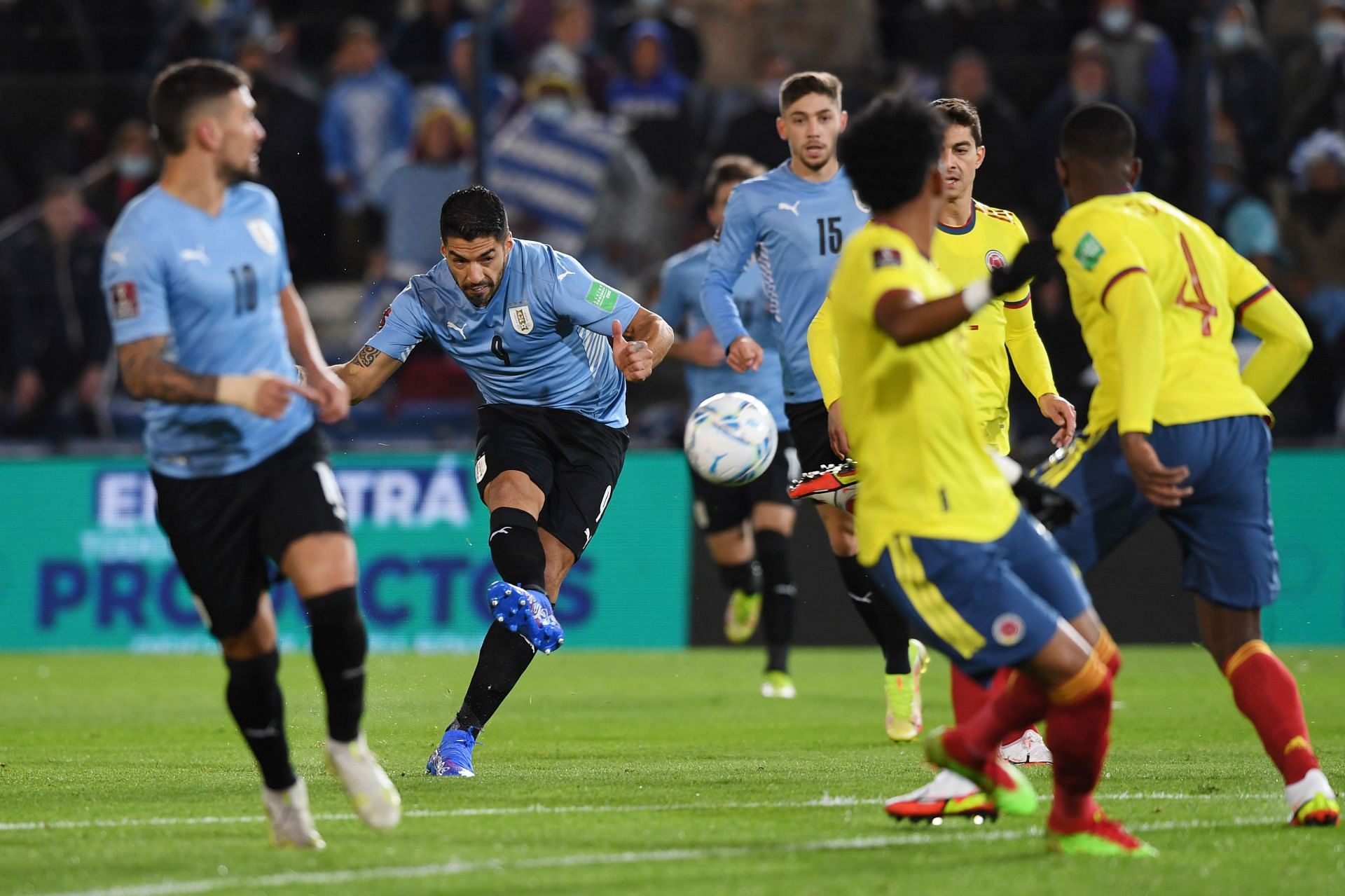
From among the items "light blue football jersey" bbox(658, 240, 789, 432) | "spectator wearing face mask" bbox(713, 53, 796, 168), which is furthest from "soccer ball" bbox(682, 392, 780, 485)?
"spectator wearing face mask" bbox(713, 53, 796, 168)

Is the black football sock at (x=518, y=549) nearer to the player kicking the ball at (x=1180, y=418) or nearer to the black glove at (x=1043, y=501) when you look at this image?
the player kicking the ball at (x=1180, y=418)

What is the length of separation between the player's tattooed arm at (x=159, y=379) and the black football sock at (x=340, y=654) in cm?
65

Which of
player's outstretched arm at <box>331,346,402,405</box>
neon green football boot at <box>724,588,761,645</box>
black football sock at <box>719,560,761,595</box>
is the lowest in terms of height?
neon green football boot at <box>724,588,761,645</box>

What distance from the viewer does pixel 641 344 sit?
7324 millimetres

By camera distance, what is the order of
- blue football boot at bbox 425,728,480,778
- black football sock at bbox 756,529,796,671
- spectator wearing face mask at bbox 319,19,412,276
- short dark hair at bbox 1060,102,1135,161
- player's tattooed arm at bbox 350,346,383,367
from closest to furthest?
1. short dark hair at bbox 1060,102,1135,161
2. blue football boot at bbox 425,728,480,778
3. player's tattooed arm at bbox 350,346,383,367
4. black football sock at bbox 756,529,796,671
5. spectator wearing face mask at bbox 319,19,412,276

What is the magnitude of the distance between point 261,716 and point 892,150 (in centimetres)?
241

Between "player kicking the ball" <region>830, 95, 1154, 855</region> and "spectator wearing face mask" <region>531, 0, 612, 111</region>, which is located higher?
"spectator wearing face mask" <region>531, 0, 612, 111</region>

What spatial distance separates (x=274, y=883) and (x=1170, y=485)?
2.82 m

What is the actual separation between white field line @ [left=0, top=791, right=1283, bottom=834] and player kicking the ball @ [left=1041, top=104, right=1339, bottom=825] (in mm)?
675

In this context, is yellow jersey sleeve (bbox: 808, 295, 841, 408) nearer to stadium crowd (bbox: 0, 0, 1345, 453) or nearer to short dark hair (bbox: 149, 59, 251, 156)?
short dark hair (bbox: 149, 59, 251, 156)

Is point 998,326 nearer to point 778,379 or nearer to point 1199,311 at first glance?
point 1199,311

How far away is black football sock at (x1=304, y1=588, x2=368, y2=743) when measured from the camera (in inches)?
211

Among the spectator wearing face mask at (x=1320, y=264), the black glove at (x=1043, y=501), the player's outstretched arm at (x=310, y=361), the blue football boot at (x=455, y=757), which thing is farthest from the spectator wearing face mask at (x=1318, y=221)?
the player's outstretched arm at (x=310, y=361)

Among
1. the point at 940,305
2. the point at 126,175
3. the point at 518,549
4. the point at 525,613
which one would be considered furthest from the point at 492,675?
the point at 126,175
